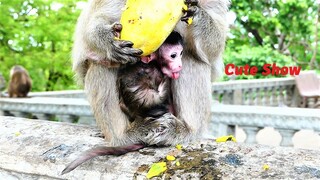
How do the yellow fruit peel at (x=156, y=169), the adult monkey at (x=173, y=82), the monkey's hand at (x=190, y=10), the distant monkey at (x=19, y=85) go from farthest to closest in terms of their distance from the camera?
1. the distant monkey at (x=19, y=85)
2. the adult monkey at (x=173, y=82)
3. the monkey's hand at (x=190, y=10)
4. the yellow fruit peel at (x=156, y=169)

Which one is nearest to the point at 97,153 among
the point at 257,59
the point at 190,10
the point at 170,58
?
the point at 170,58

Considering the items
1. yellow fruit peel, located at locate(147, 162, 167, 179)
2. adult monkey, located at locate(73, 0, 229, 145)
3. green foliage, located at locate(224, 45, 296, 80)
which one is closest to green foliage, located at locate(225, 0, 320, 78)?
green foliage, located at locate(224, 45, 296, 80)

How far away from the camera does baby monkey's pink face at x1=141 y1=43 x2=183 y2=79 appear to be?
2654 millimetres

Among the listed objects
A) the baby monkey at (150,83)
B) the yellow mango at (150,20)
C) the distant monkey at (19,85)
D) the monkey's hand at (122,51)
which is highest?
the yellow mango at (150,20)

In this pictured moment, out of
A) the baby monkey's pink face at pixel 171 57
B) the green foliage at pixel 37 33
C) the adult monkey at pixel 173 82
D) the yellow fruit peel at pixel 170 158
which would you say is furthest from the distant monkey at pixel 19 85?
the yellow fruit peel at pixel 170 158

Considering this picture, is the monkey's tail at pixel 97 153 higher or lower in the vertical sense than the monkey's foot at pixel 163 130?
lower

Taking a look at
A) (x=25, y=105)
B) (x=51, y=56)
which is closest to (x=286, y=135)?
(x=25, y=105)

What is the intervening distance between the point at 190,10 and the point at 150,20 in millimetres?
316

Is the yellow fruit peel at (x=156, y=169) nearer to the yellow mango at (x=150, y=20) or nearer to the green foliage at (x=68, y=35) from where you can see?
the yellow mango at (x=150, y=20)

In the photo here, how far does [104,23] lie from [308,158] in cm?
136

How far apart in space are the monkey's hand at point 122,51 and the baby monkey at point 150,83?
18 centimetres

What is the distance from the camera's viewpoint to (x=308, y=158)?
2127 mm

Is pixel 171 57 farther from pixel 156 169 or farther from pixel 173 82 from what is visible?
pixel 156 169

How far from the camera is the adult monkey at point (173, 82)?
272 cm
